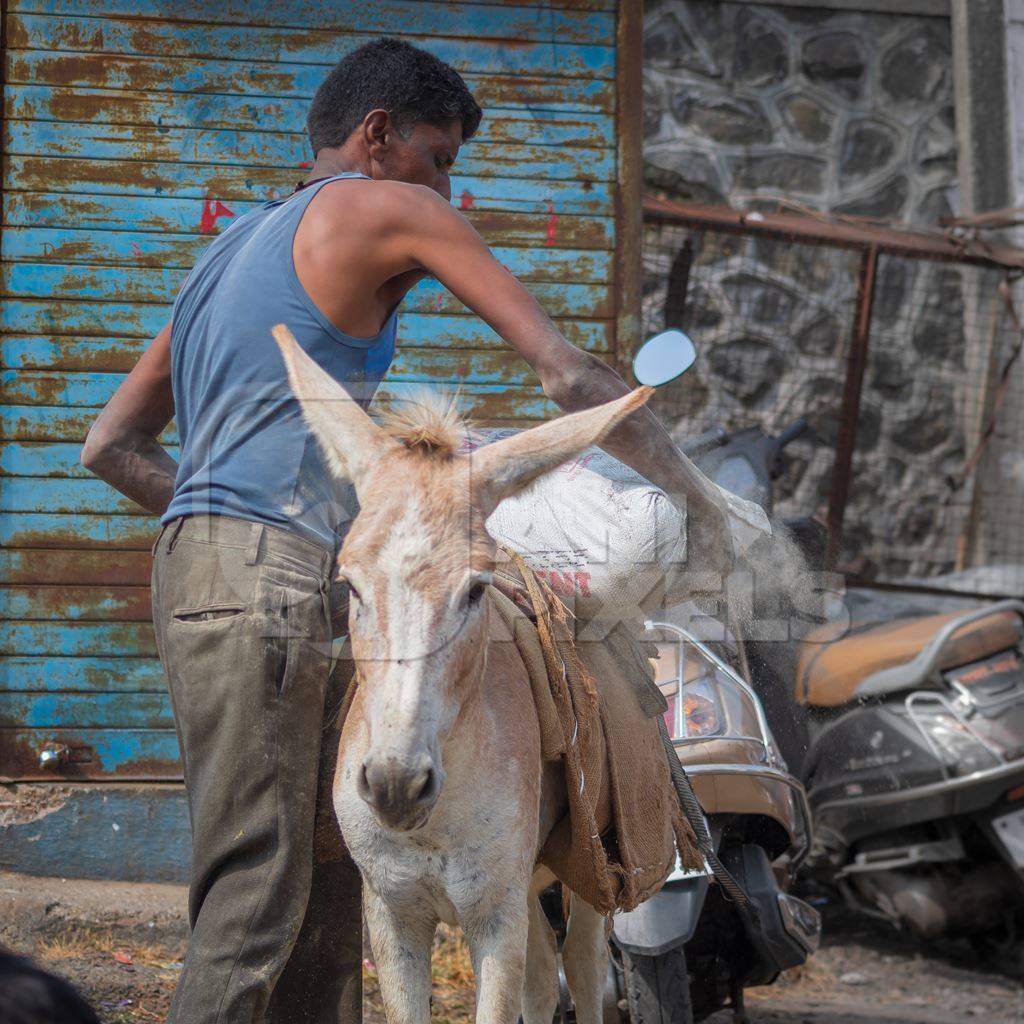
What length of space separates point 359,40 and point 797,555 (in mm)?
3370

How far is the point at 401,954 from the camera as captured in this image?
276 centimetres

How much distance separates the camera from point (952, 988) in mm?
5641

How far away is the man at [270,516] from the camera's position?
254 cm

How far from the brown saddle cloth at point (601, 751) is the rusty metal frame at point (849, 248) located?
339 centimetres

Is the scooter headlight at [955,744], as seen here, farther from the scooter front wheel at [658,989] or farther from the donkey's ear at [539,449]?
the donkey's ear at [539,449]

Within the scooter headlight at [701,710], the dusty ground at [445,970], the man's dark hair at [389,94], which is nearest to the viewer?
the man's dark hair at [389,94]

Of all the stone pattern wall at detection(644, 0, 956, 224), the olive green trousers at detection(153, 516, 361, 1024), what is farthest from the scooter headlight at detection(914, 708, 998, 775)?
the stone pattern wall at detection(644, 0, 956, 224)

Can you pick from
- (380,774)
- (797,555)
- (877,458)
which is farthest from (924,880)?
(380,774)

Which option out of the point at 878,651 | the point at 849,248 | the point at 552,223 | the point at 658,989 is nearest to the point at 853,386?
the point at 849,248

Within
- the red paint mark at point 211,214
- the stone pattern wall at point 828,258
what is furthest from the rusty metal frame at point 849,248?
the red paint mark at point 211,214

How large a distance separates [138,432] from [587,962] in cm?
194

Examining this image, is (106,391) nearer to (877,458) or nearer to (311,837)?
(311,837)

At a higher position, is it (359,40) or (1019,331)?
(359,40)

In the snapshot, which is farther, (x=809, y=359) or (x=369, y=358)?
(x=809, y=359)
